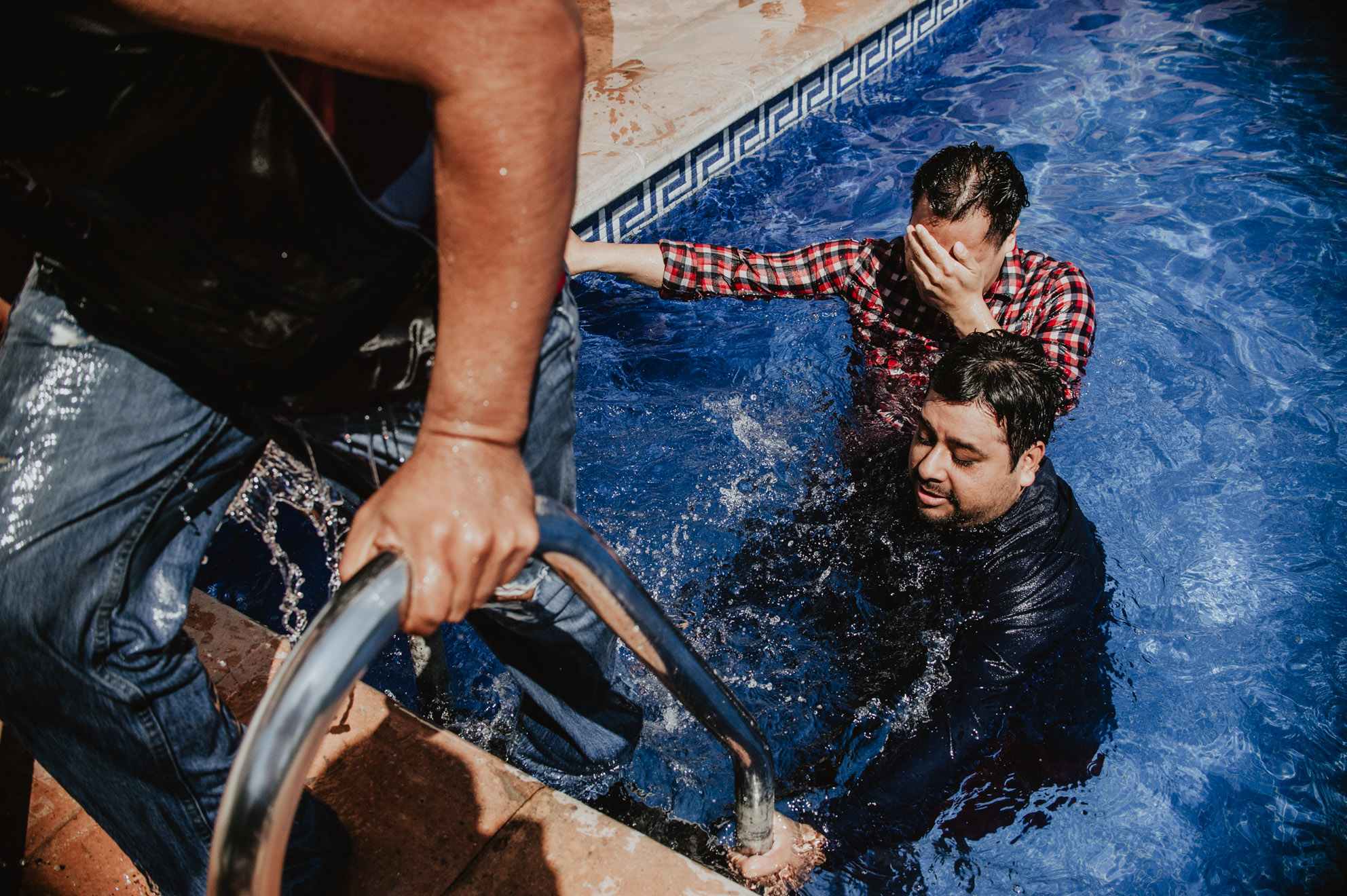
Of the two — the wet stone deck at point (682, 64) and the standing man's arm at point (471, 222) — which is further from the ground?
the standing man's arm at point (471, 222)

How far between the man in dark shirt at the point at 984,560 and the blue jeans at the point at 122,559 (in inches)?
55.8

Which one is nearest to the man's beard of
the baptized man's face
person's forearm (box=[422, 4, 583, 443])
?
the baptized man's face

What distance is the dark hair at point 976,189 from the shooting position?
302 cm

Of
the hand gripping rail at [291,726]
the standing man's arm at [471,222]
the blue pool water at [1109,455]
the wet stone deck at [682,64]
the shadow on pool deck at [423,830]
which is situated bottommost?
the blue pool water at [1109,455]

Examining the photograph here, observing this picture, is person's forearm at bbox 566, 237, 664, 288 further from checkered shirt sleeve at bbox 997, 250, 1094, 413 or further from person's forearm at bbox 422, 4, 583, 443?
person's forearm at bbox 422, 4, 583, 443

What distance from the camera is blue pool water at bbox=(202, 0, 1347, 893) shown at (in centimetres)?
275

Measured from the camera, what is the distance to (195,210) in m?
1.12

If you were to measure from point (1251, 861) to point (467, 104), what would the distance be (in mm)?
3366

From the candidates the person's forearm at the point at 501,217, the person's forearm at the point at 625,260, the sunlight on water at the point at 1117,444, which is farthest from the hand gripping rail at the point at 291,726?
the person's forearm at the point at 625,260

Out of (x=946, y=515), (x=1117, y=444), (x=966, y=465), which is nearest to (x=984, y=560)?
(x=946, y=515)

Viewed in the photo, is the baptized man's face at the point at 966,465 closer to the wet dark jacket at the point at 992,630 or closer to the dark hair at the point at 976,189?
the wet dark jacket at the point at 992,630

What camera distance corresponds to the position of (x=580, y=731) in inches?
74.8

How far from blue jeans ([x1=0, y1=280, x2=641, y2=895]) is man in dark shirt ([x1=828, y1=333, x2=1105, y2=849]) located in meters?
1.42

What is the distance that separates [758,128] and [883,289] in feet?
7.93
